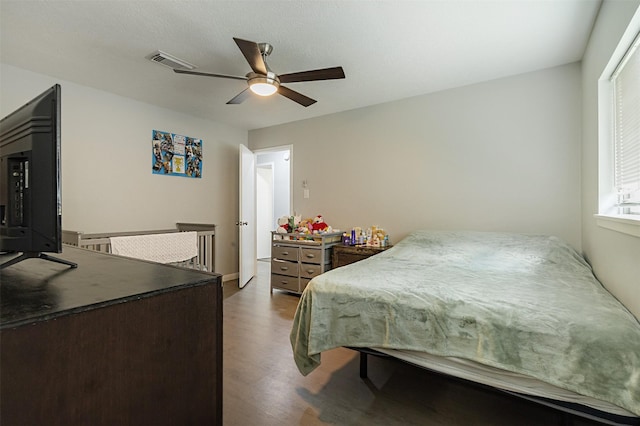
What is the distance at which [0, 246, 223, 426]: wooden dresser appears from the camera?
578 millimetres

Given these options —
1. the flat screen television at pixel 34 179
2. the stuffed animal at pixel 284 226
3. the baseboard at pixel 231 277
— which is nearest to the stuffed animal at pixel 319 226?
the stuffed animal at pixel 284 226

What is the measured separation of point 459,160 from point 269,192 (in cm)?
445

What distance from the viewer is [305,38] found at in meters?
2.38

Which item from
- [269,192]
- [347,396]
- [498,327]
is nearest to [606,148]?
[498,327]

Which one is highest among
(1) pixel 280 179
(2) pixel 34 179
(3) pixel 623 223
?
(1) pixel 280 179

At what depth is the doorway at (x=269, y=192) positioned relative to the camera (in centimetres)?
670

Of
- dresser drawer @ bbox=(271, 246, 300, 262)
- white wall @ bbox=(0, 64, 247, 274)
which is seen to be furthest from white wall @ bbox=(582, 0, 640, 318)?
white wall @ bbox=(0, 64, 247, 274)

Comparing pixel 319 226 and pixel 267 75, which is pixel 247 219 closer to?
pixel 319 226

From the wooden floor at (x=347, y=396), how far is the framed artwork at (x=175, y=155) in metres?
2.62

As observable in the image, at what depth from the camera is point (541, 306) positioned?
1.45 m

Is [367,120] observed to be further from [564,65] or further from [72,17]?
[72,17]

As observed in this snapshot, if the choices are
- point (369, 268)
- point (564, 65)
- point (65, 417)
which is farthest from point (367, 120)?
point (65, 417)

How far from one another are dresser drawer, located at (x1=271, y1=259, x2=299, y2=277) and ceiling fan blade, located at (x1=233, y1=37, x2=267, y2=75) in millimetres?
2399

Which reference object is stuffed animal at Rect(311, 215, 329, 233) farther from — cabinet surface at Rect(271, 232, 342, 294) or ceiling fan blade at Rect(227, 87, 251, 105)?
ceiling fan blade at Rect(227, 87, 251, 105)
